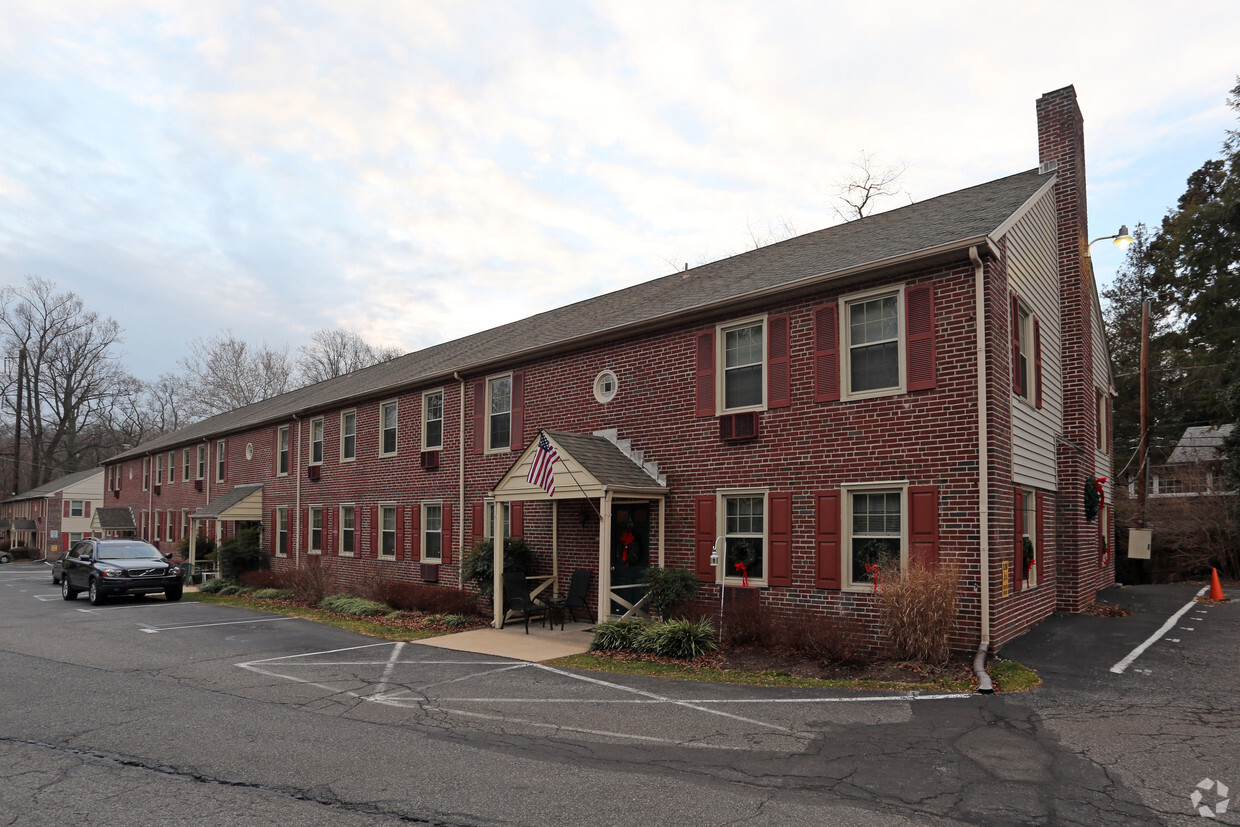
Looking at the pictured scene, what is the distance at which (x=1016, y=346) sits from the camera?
37.0 feet

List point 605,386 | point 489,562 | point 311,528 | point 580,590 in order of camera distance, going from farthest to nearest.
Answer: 1. point 311,528
2. point 489,562
3. point 605,386
4. point 580,590

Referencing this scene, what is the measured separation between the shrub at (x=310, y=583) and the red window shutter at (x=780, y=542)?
12384 millimetres

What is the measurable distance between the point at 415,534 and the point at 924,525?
→ 1250cm

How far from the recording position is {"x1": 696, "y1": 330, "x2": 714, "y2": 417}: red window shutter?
41.2 feet

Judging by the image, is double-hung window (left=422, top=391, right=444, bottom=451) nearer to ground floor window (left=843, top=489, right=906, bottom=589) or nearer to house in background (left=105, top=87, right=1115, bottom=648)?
house in background (left=105, top=87, right=1115, bottom=648)

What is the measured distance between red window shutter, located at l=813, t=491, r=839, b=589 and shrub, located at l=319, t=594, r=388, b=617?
9515mm

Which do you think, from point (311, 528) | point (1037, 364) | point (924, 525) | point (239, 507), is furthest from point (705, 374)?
point (239, 507)

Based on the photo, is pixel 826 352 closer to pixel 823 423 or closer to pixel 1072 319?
pixel 823 423

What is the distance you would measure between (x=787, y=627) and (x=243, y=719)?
21.6ft

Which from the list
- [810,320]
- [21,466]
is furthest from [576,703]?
[21,466]

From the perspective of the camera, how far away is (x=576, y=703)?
836 cm

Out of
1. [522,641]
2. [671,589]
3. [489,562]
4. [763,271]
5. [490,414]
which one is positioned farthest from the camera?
[490,414]

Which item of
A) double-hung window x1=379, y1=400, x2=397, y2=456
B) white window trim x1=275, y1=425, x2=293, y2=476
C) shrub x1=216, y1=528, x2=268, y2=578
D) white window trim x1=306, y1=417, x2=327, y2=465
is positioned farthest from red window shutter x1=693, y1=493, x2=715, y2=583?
shrub x1=216, y1=528, x2=268, y2=578

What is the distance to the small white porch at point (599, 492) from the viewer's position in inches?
470
